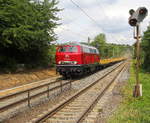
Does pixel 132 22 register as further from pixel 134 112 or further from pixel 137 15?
pixel 134 112

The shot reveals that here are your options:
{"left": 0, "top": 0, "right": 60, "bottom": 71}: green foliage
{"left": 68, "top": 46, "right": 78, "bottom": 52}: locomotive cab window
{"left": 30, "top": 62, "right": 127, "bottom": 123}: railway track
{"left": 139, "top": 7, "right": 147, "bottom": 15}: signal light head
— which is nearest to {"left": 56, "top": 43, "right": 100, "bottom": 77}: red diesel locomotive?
{"left": 68, "top": 46, "right": 78, "bottom": 52}: locomotive cab window

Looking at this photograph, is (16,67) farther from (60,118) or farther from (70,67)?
(60,118)

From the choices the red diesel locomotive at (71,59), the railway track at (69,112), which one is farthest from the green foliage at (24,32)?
the railway track at (69,112)

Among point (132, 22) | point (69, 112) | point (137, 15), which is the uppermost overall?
point (137, 15)

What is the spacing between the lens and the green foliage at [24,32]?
17.7 metres

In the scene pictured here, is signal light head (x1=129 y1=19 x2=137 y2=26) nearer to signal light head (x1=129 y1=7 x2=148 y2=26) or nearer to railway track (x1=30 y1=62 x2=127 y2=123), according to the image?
signal light head (x1=129 y1=7 x2=148 y2=26)

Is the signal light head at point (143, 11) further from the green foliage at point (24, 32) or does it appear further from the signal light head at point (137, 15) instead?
the green foliage at point (24, 32)

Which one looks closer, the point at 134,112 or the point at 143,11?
the point at 134,112

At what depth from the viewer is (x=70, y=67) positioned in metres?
18.6

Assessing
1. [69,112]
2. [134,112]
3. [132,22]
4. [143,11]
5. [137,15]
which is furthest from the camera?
[132,22]

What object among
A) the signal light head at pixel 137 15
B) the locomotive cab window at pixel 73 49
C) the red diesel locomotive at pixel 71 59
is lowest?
the red diesel locomotive at pixel 71 59

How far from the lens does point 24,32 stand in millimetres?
18656

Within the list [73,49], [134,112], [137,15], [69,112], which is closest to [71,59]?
[73,49]

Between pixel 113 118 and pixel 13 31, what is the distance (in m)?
13.0
